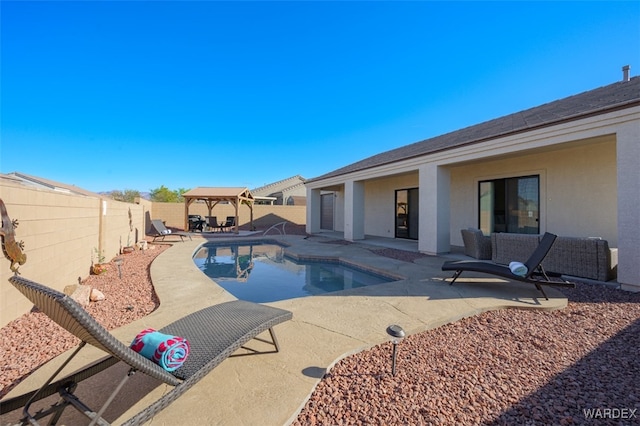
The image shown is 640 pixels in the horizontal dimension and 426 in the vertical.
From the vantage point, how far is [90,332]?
5.42 feet

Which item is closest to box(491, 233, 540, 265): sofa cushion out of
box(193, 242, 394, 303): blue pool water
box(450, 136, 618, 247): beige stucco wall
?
box(450, 136, 618, 247): beige stucco wall

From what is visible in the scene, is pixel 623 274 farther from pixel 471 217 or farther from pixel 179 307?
pixel 179 307

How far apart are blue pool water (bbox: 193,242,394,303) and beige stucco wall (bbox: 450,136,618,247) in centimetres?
589

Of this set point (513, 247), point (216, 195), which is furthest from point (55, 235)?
point (216, 195)

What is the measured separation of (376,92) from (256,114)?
903 centimetres

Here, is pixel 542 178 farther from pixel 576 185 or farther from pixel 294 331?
pixel 294 331

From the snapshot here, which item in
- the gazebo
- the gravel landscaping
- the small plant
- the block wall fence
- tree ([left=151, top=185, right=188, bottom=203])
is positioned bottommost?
the gravel landscaping

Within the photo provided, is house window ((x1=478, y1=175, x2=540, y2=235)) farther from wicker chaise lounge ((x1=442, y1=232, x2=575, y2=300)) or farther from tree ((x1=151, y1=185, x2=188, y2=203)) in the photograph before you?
tree ((x1=151, y1=185, x2=188, y2=203))

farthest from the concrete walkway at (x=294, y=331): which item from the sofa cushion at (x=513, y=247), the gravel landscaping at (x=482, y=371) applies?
the sofa cushion at (x=513, y=247)

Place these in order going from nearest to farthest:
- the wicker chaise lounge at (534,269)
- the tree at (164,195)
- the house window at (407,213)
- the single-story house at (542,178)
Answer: the wicker chaise lounge at (534,269) → the single-story house at (542,178) → the house window at (407,213) → the tree at (164,195)

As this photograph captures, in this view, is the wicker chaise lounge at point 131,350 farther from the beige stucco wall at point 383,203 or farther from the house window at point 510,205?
the beige stucco wall at point 383,203

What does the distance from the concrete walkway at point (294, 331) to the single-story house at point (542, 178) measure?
8.80 ft

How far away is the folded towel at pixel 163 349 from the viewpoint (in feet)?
6.83

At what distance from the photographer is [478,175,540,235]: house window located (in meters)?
9.09
